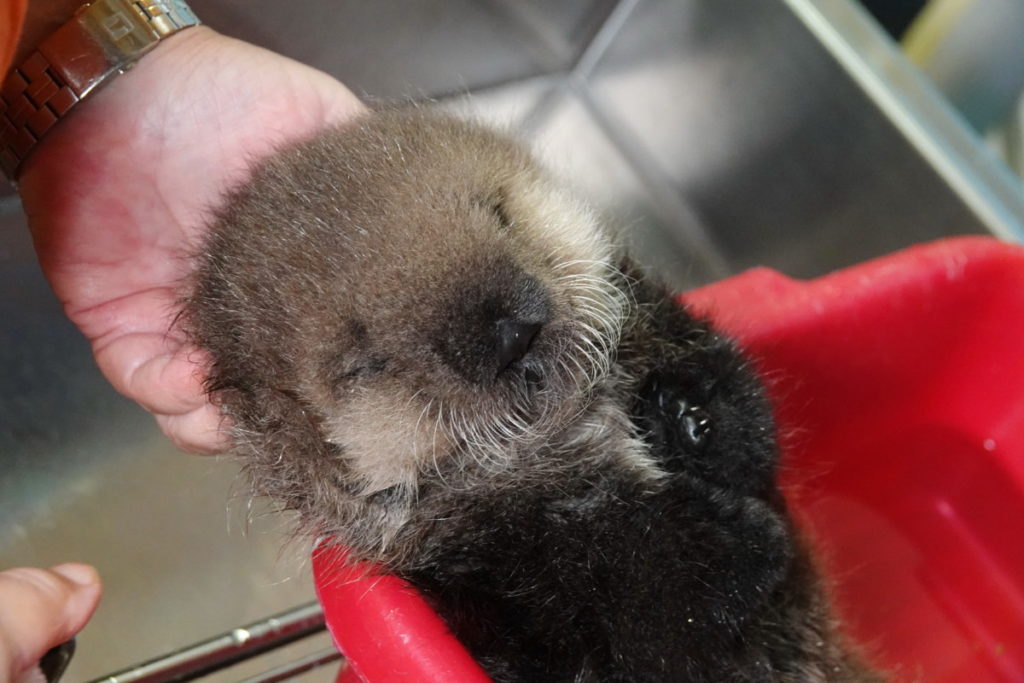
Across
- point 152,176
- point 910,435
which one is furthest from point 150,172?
point 910,435

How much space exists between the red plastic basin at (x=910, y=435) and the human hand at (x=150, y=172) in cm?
71

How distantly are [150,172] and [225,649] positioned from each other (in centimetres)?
71

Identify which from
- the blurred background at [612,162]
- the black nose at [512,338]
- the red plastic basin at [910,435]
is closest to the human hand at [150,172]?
the blurred background at [612,162]

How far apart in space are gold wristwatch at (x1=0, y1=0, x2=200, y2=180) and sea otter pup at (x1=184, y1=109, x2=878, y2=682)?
1.25 ft

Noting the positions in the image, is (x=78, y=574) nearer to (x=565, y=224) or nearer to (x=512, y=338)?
(x=512, y=338)

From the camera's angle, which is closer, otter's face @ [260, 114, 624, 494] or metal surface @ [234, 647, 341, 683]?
otter's face @ [260, 114, 624, 494]

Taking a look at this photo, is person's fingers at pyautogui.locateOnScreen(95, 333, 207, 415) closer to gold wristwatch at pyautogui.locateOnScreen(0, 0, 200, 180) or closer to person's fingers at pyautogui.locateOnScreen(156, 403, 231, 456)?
person's fingers at pyautogui.locateOnScreen(156, 403, 231, 456)

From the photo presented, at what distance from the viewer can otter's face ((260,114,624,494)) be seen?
70cm

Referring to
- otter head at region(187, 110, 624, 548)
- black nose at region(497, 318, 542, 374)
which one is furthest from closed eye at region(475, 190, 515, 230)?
black nose at region(497, 318, 542, 374)

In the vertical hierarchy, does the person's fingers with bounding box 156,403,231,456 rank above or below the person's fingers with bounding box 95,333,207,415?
below

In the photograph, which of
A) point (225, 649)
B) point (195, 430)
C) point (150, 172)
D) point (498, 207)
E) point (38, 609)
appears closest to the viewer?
point (38, 609)

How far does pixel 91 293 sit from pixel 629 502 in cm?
86

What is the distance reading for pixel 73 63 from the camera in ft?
3.38

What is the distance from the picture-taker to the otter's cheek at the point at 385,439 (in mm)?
724
